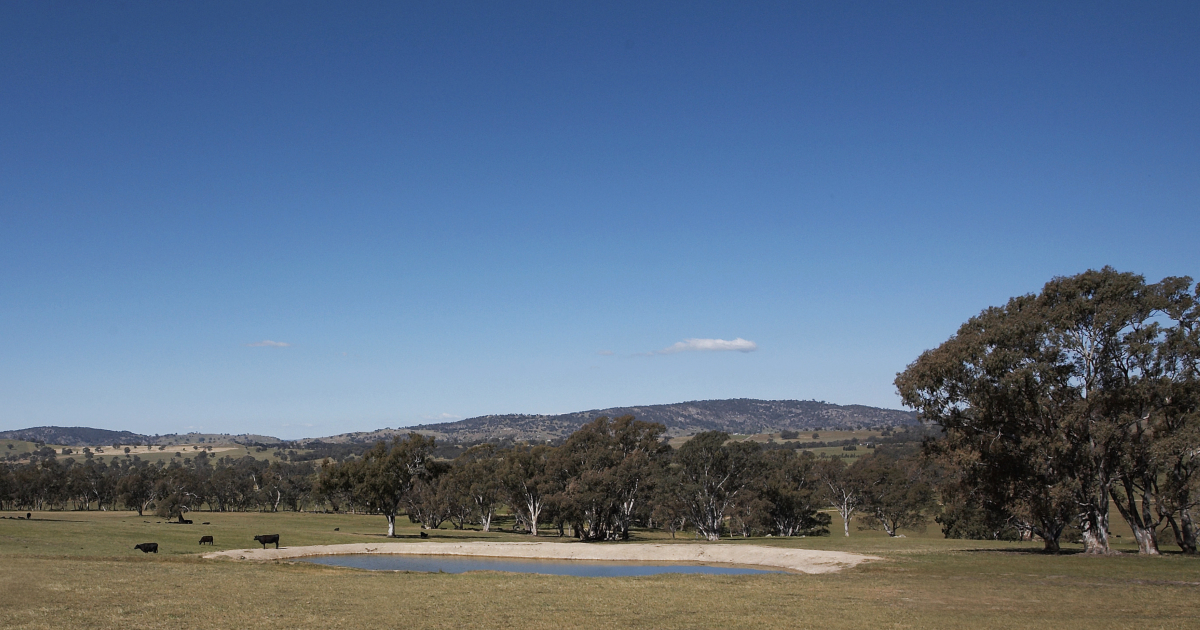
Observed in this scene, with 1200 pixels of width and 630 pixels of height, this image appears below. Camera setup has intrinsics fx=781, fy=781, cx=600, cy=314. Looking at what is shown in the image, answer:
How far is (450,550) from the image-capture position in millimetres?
59844

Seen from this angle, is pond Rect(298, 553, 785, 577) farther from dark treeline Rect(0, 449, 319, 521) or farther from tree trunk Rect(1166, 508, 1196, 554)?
dark treeline Rect(0, 449, 319, 521)

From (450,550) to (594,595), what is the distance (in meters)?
35.6

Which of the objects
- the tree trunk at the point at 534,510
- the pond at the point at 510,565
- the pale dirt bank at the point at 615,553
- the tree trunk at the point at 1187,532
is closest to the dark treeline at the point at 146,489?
the tree trunk at the point at 534,510

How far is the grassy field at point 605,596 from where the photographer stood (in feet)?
69.1

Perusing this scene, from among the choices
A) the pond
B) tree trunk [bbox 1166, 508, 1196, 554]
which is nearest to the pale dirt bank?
the pond

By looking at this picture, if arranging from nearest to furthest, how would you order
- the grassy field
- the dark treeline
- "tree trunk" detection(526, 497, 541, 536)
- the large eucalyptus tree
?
1. the grassy field
2. the large eucalyptus tree
3. "tree trunk" detection(526, 497, 541, 536)
4. the dark treeline

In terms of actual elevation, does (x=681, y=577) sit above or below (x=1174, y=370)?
below

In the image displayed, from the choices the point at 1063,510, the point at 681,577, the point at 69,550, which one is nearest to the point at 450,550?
the point at 69,550

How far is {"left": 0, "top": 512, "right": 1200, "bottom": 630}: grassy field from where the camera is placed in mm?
21062

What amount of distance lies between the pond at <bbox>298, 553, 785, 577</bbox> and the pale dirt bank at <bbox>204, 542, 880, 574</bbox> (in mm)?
1681

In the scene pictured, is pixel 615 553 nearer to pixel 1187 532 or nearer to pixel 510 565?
pixel 510 565

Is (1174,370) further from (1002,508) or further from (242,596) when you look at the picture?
(242,596)

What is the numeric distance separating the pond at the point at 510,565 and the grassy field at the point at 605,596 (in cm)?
780

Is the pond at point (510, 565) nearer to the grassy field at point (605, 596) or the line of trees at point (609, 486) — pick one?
the grassy field at point (605, 596)
